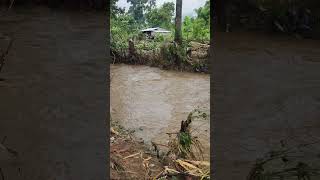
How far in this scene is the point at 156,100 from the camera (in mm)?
9438

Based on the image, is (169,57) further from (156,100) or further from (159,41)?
(156,100)

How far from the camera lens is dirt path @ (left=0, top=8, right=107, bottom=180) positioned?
87.5 inches

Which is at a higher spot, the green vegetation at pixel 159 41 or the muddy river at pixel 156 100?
the green vegetation at pixel 159 41

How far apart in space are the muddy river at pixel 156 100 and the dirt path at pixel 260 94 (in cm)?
402

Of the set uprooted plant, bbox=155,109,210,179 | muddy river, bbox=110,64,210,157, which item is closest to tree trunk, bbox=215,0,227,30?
uprooted plant, bbox=155,109,210,179

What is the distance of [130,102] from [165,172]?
4014 mm

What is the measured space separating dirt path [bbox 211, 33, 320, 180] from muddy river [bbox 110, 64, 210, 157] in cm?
402

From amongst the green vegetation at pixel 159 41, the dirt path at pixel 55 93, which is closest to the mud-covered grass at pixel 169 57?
the green vegetation at pixel 159 41

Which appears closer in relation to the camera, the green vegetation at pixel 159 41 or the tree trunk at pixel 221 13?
the tree trunk at pixel 221 13

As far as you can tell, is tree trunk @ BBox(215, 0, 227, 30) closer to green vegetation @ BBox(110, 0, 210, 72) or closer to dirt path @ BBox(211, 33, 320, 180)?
dirt path @ BBox(211, 33, 320, 180)

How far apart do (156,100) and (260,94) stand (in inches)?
283

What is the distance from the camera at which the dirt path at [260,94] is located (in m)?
2.27

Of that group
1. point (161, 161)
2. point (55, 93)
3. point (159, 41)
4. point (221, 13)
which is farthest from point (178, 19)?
point (55, 93)

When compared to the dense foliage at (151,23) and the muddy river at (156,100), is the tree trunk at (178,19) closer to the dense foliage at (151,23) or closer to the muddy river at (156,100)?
the dense foliage at (151,23)
